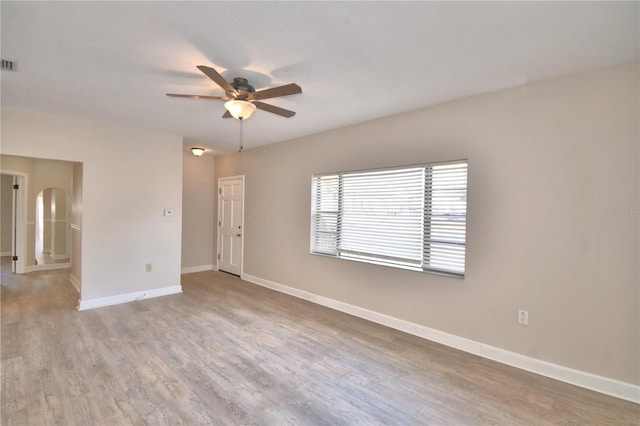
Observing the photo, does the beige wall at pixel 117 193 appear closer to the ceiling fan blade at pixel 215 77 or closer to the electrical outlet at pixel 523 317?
the ceiling fan blade at pixel 215 77

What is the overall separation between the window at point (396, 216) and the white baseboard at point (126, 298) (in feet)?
7.97

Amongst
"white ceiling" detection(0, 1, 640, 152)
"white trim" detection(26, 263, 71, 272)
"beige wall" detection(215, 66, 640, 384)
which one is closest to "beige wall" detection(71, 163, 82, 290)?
"white ceiling" detection(0, 1, 640, 152)

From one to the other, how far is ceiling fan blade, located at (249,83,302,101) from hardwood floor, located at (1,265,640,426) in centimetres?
237

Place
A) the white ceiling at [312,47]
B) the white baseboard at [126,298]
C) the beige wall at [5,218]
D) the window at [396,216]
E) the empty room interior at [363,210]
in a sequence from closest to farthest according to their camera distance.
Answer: the white ceiling at [312,47] < the empty room interior at [363,210] < the window at [396,216] < the white baseboard at [126,298] < the beige wall at [5,218]

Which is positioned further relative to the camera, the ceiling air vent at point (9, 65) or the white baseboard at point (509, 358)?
the ceiling air vent at point (9, 65)

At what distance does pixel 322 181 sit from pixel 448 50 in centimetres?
264

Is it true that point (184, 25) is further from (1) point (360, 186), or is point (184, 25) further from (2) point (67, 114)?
(2) point (67, 114)

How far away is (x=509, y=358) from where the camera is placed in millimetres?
2734

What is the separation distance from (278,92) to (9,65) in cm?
224

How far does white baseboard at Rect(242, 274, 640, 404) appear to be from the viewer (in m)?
2.28

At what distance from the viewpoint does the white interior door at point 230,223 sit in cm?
591

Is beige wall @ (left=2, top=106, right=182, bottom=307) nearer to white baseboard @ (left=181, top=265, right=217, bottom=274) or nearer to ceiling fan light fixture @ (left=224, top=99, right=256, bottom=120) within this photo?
white baseboard @ (left=181, top=265, right=217, bottom=274)

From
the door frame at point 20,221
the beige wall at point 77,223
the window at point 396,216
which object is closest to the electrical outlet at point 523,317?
the window at point 396,216

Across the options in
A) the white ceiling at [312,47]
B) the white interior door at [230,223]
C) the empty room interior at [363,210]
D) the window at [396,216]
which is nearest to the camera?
the white ceiling at [312,47]
